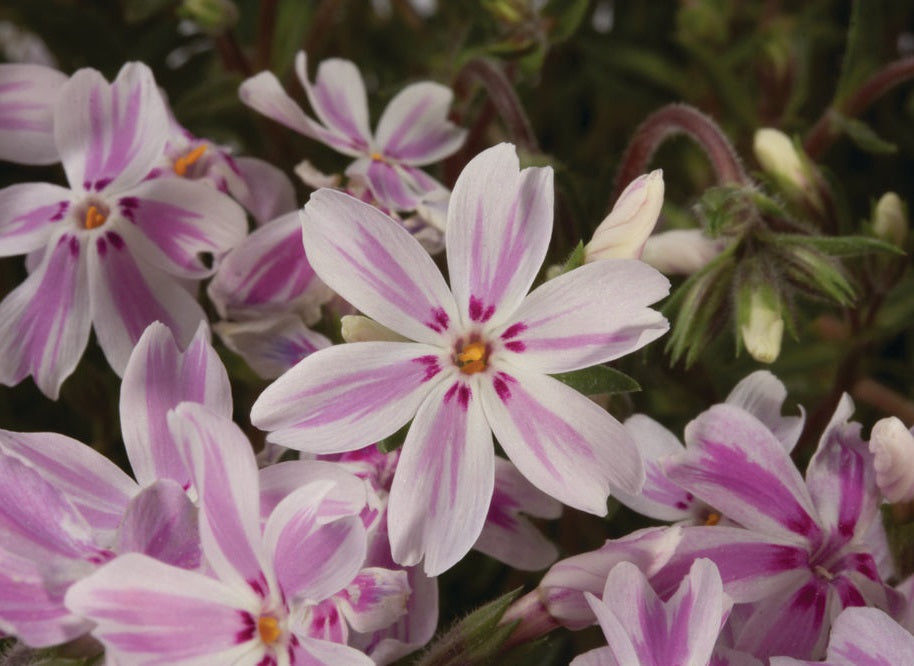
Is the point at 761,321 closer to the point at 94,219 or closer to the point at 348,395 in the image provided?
the point at 348,395

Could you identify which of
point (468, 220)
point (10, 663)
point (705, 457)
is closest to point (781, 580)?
point (705, 457)

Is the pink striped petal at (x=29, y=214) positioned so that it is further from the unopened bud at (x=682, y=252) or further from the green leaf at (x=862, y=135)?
the green leaf at (x=862, y=135)

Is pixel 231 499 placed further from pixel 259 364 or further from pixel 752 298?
pixel 752 298

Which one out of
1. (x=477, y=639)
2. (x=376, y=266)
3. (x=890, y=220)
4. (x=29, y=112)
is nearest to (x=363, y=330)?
(x=376, y=266)

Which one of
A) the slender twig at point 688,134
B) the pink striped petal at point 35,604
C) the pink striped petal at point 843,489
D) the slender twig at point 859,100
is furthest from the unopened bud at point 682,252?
the pink striped petal at point 35,604

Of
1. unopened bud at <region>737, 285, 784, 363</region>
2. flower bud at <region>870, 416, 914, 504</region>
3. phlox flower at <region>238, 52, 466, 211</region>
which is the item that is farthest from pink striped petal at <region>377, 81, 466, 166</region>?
flower bud at <region>870, 416, 914, 504</region>

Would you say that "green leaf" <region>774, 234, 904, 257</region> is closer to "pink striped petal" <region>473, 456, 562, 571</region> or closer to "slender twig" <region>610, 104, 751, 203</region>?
"slender twig" <region>610, 104, 751, 203</region>
